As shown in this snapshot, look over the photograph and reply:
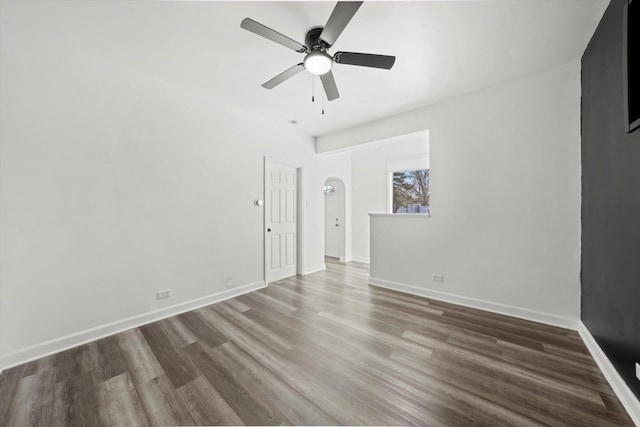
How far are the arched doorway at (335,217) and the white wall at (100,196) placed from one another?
317 centimetres

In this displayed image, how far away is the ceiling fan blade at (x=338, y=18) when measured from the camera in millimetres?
1428

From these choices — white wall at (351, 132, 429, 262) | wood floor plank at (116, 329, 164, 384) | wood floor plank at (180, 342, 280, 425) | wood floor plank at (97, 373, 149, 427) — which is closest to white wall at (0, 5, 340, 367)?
wood floor plank at (116, 329, 164, 384)

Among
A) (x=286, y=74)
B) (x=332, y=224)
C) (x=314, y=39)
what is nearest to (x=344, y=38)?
(x=314, y=39)

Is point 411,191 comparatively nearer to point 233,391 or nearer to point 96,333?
point 233,391

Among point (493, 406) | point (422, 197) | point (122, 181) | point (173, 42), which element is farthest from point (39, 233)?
point (422, 197)

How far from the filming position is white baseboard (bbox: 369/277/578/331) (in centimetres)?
259

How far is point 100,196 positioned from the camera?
97.1 inches

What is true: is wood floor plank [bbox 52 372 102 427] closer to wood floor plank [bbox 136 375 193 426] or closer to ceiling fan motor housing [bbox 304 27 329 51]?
wood floor plank [bbox 136 375 193 426]

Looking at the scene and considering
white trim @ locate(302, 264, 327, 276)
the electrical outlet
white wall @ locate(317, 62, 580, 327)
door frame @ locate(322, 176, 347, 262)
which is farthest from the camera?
door frame @ locate(322, 176, 347, 262)

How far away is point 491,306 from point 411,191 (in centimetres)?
303

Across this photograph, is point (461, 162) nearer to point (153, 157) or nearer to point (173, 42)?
point (173, 42)

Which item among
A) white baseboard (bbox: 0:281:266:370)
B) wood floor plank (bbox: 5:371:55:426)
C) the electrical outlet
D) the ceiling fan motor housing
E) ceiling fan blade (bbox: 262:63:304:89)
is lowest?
wood floor plank (bbox: 5:371:55:426)

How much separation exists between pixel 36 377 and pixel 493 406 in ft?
11.1

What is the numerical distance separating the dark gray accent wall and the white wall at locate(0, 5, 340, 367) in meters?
3.93
